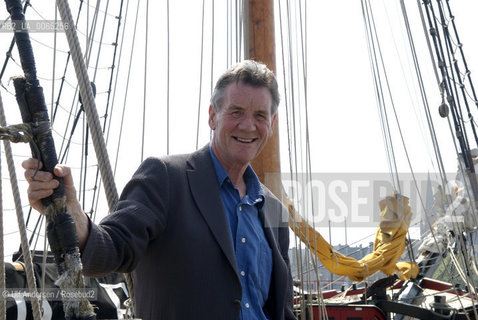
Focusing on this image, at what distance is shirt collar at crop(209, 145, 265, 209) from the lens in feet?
5.75

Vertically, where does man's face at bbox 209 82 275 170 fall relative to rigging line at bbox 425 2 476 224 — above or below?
below

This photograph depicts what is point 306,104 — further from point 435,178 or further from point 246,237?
point 435,178

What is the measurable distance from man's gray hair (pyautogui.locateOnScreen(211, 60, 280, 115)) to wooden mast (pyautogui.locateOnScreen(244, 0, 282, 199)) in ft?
6.29

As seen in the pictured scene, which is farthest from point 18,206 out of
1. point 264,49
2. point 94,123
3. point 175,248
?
point 264,49

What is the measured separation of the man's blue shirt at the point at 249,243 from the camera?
5.46ft

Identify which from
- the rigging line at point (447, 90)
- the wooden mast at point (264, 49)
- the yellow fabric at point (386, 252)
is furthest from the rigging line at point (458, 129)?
the wooden mast at point (264, 49)

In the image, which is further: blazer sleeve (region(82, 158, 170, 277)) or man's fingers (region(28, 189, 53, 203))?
blazer sleeve (region(82, 158, 170, 277))

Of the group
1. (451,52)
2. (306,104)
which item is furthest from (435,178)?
(306,104)

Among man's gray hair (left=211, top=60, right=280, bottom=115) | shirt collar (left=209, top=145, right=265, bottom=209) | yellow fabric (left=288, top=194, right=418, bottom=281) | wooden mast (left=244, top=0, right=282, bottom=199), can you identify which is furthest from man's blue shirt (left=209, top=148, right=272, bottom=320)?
yellow fabric (left=288, top=194, right=418, bottom=281)

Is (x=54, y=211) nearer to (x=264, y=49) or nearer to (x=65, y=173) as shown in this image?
(x=65, y=173)

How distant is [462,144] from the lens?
8617mm

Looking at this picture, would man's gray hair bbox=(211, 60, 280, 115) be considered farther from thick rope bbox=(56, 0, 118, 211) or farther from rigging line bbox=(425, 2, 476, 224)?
rigging line bbox=(425, 2, 476, 224)

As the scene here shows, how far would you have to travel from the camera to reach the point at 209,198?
5.43ft

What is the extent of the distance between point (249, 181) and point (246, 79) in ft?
1.11
